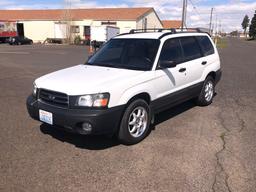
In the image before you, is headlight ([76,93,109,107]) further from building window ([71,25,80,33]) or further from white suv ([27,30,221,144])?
building window ([71,25,80,33])

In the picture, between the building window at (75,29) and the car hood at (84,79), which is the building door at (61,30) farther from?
the car hood at (84,79)

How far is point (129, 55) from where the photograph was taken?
585 centimetres

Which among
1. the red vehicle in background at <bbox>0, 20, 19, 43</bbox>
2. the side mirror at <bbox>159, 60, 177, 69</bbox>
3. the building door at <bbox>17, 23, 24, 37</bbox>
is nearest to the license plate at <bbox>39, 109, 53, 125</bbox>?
the side mirror at <bbox>159, 60, 177, 69</bbox>

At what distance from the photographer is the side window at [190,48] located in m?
6.46

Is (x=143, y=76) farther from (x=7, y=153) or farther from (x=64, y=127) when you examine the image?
(x=7, y=153)

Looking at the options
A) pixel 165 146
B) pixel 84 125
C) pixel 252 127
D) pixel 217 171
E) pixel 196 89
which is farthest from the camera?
pixel 196 89

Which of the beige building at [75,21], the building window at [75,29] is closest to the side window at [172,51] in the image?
the beige building at [75,21]

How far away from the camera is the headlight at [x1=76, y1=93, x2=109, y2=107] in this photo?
4.52 meters

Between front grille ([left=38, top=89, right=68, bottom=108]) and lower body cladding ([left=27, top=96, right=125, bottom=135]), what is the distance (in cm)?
8

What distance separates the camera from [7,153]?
4.68m

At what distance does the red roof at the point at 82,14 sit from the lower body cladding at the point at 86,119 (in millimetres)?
50920

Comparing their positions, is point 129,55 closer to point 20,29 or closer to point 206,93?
point 206,93

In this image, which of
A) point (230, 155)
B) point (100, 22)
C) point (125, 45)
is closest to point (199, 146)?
point (230, 155)

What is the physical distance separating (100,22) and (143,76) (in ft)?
171
